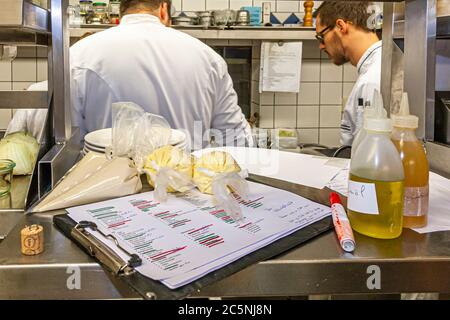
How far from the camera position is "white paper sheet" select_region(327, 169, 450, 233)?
675 millimetres

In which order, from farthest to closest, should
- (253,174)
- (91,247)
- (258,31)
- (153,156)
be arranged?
(258,31) → (253,174) → (153,156) → (91,247)

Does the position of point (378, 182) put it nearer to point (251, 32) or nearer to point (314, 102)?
point (251, 32)

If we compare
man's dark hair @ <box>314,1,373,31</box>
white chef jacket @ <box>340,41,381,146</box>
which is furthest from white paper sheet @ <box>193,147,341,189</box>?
man's dark hair @ <box>314,1,373,31</box>

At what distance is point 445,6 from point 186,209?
672 mm

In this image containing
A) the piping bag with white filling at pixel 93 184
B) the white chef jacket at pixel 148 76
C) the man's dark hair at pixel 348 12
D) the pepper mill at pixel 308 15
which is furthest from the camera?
the pepper mill at pixel 308 15

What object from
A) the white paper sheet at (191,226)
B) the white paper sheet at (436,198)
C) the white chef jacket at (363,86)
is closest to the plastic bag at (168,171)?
the white paper sheet at (191,226)

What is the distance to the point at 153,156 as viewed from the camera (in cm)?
83

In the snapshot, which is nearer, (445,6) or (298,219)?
(298,219)

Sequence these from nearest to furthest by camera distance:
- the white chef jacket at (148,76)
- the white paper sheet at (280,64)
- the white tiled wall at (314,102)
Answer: the white chef jacket at (148,76)
the white paper sheet at (280,64)
the white tiled wall at (314,102)

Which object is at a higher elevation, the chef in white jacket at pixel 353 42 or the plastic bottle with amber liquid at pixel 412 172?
the chef in white jacket at pixel 353 42

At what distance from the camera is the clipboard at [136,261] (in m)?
0.48

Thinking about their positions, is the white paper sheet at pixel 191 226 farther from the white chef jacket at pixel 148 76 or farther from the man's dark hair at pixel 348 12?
the man's dark hair at pixel 348 12
